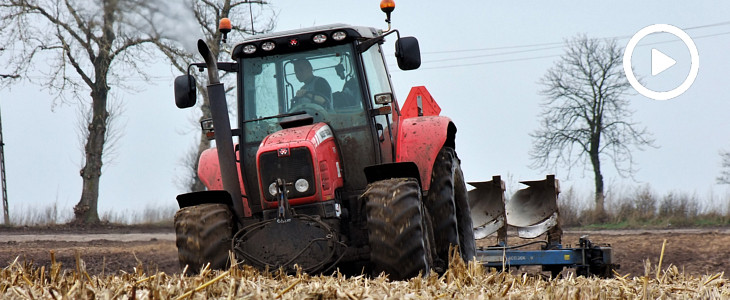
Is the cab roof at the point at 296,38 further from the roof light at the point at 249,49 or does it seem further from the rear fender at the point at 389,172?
the rear fender at the point at 389,172

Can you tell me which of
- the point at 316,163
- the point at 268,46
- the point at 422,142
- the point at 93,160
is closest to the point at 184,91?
the point at 268,46

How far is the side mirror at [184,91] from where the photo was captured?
7742 millimetres

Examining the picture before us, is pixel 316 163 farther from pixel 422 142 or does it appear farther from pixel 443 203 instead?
pixel 443 203

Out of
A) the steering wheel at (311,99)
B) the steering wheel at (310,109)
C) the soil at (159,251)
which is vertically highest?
the steering wheel at (311,99)

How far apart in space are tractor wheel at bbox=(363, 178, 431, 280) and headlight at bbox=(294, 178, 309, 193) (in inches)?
28.5

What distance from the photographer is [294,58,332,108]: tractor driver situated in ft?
25.7

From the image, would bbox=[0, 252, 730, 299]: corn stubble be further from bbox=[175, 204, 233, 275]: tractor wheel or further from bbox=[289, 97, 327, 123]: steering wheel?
bbox=[289, 97, 327, 123]: steering wheel

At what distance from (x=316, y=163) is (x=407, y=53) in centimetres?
120

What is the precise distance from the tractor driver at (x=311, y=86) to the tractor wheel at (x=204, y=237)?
49.0 inches

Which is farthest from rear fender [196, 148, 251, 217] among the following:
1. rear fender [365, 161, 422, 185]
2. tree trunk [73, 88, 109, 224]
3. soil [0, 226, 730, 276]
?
tree trunk [73, 88, 109, 224]

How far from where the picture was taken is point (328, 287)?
13.5 feet

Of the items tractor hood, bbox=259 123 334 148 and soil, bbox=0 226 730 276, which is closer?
tractor hood, bbox=259 123 334 148

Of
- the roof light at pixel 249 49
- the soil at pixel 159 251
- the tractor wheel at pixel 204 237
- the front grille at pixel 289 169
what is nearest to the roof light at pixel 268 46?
the roof light at pixel 249 49

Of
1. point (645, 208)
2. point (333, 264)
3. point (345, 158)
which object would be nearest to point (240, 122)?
point (345, 158)
